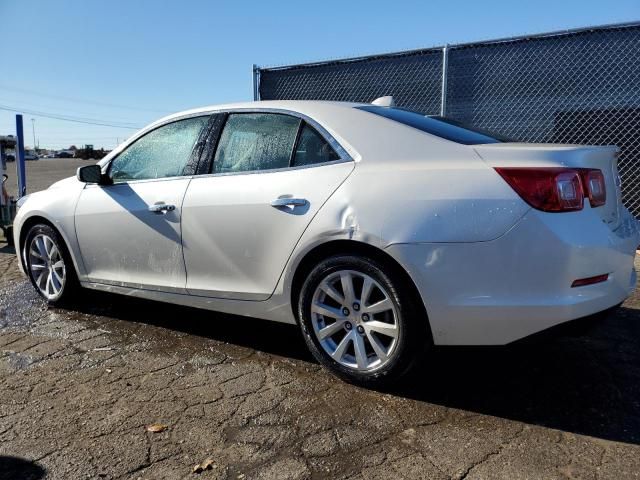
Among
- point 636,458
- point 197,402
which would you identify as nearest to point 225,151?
point 197,402

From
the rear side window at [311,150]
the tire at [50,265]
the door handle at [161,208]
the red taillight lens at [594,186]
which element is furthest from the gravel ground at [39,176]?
the red taillight lens at [594,186]

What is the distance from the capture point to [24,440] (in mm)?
2549

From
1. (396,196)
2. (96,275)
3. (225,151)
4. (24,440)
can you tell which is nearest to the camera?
(24,440)

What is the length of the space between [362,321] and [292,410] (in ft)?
1.86

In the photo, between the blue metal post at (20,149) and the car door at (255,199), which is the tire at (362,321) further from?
the blue metal post at (20,149)

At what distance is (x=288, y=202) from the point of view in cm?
305

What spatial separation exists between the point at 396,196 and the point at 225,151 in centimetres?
133

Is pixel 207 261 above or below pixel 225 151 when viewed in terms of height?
below

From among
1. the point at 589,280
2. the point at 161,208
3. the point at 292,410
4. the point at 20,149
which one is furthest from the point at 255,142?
the point at 20,149

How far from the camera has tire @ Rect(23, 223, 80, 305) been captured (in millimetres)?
4434

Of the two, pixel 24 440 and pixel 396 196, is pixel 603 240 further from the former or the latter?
pixel 24 440

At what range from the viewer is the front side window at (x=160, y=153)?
148 inches

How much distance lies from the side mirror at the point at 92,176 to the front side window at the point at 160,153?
0.24ft

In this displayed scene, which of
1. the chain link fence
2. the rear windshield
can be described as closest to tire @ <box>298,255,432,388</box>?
the rear windshield
